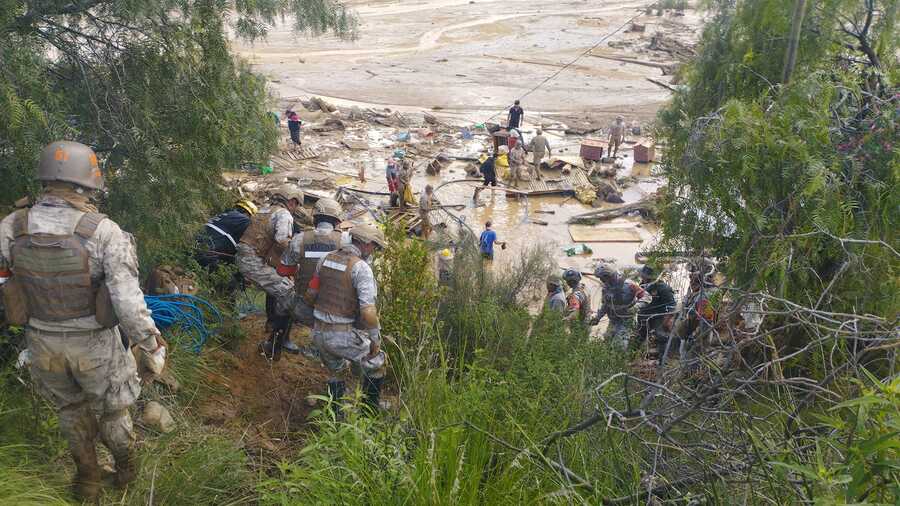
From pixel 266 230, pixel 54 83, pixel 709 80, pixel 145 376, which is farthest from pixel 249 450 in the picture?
pixel 709 80

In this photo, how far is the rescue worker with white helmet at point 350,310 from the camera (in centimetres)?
470

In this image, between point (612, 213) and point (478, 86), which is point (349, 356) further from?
point (478, 86)

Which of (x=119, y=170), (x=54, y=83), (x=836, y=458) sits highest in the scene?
(x=54, y=83)

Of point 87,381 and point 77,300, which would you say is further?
point 87,381

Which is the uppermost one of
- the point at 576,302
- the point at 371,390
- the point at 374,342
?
the point at 374,342

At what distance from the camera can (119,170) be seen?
5492 millimetres

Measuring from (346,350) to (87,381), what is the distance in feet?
5.67

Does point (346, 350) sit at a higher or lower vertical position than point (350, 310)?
lower

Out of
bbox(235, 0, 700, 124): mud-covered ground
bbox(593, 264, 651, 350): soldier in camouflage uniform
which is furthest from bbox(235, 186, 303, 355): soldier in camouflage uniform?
bbox(235, 0, 700, 124): mud-covered ground

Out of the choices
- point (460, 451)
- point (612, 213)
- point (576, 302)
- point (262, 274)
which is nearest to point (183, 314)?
point (262, 274)

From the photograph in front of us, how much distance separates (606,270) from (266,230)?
3586 millimetres

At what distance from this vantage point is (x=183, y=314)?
521 cm

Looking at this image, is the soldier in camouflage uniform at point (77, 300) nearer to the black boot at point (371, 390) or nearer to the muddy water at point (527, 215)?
the black boot at point (371, 390)

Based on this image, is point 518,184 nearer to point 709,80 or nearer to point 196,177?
point 709,80
